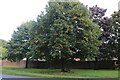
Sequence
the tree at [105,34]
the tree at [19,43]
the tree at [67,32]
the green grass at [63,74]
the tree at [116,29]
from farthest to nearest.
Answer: the tree at [19,43]
the tree at [105,34]
the tree at [116,29]
the tree at [67,32]
the green grass at [63,74]

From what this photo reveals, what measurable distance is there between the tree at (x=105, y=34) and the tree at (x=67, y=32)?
6.28 meters

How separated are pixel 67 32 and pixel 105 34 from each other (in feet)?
28.2

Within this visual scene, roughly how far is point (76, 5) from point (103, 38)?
24.5 ft

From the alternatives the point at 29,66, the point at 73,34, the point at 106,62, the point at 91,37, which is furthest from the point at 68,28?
the point at 29,66

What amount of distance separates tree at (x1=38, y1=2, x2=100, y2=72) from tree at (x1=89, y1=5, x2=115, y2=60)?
6285 millimetres

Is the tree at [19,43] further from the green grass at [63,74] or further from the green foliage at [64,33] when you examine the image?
the green foliage at [64,33]

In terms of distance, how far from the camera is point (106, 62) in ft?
92.9

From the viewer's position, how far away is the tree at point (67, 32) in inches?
742

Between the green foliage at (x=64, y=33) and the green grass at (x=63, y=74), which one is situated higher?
the green foliage at (x=64, y=33)

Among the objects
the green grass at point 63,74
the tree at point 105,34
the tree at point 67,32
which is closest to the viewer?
the green grass at point 63,74

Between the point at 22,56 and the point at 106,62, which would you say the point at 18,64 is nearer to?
the point at 22,56

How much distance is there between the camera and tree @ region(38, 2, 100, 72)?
61.8 ft

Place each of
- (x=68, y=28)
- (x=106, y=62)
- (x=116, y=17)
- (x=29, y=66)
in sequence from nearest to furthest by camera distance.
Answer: (x=68, y=28) < (x=116, y=17) < (x=106, y=62) < (x=29, y=66)

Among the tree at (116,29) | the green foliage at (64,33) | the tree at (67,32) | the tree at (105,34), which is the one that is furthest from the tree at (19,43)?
the tree at (116,29)
